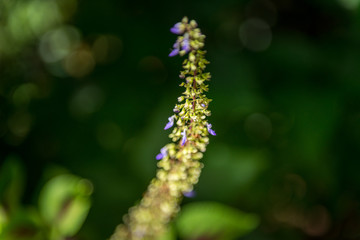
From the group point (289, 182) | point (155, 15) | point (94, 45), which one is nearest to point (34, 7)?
point (94, 45)

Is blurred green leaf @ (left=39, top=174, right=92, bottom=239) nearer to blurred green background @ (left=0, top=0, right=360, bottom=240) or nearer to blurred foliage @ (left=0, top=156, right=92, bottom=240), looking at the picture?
blurred foliage @ (left=0, top=156, right=92, bottom=240)

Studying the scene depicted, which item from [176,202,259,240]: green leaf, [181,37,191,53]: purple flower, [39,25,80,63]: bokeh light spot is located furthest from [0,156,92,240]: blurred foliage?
[39,25,80,63]: bokeh light spot

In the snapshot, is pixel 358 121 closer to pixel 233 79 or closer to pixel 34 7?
pixel 233 79

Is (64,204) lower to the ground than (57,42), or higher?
lower

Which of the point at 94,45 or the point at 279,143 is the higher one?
the point at 94,45

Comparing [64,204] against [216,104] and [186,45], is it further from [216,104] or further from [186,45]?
[216,104]

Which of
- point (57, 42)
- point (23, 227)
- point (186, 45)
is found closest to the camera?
point (186, 45)

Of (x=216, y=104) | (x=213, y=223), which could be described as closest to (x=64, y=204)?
(x=213, y=223)
